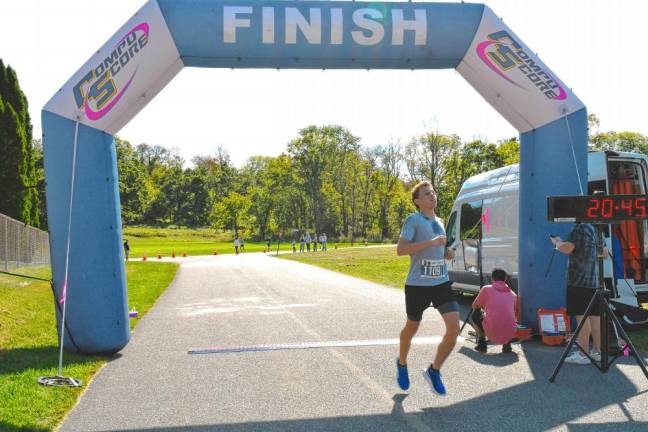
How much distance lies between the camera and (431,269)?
5.42 meters

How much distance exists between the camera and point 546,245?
8.03m

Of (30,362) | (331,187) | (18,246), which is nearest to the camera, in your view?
(30,362)

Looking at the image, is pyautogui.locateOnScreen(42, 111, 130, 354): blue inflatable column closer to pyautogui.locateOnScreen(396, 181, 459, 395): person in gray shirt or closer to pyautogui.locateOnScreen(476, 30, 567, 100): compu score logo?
pyautogui.locateOnScreen(396, 181, 459, 395): person in gray shirt

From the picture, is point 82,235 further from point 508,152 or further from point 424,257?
point 508,152

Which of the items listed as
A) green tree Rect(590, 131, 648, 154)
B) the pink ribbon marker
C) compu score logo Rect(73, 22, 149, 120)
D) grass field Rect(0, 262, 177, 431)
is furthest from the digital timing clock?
green tree Rect(590, 131, 648, 154)

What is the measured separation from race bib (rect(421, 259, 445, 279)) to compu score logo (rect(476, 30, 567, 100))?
3644 millimetres

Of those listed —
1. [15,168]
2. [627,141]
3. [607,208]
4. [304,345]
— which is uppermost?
[627,141]

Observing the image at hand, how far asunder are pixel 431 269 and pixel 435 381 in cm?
106

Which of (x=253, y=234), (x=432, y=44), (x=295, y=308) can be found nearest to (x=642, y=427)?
(x=432, y=44)

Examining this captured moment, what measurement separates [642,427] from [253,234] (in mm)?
87040

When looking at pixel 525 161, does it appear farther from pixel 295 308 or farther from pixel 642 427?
pixel 295 308

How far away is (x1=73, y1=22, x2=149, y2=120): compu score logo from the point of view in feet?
23.9

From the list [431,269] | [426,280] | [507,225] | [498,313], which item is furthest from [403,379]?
[507,225]

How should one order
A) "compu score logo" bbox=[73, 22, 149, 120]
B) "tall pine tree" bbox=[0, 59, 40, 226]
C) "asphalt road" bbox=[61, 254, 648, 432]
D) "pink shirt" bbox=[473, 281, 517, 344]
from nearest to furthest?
1. "asphalt road" bbox=[61, 254, 648, 432]
2. "pink shirt" bbox=[473, 281, 517, 344]
3. "compu score logo" bbox=[73, 22, 149, 120]
4. "tall pine tree" bbox=[0, 59, 40, 226]
